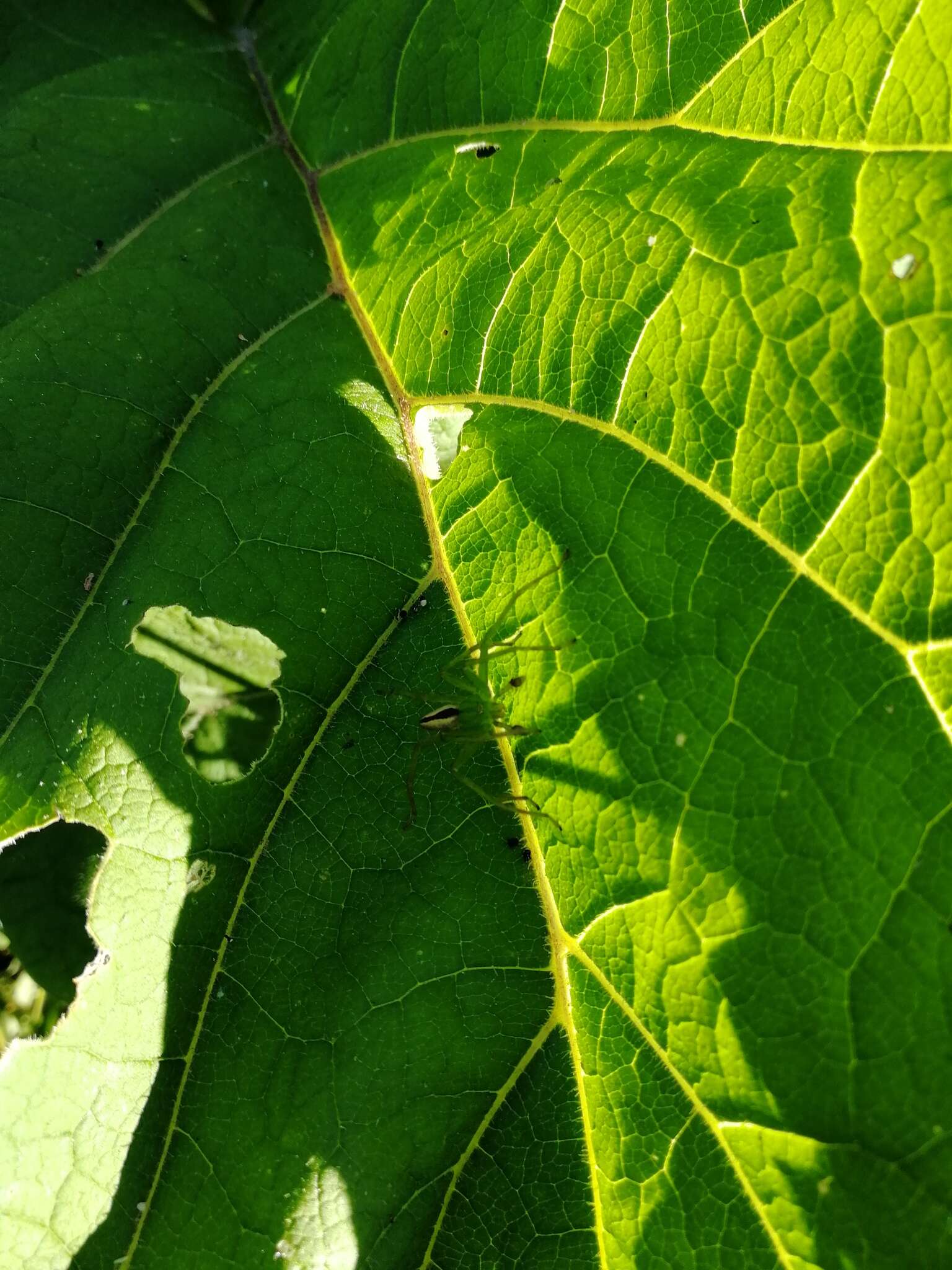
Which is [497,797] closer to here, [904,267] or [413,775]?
[413,775]

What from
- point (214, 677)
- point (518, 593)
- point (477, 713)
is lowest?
point (214, 677)

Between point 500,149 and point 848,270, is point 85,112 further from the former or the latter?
point 848,270

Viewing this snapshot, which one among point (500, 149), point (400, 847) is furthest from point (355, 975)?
point (500, 149)

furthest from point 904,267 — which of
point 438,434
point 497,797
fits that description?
point 497,797

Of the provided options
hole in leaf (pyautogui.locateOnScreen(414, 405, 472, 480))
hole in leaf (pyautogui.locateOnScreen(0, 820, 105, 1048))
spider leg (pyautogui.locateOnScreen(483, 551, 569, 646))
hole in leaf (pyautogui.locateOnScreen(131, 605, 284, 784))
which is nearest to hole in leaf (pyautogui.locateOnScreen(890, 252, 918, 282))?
spider leg (pyautogui.locateOnScreen(483, 551, 569, 646))

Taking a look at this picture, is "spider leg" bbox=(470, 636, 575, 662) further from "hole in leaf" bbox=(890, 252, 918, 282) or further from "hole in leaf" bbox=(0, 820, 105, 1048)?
"hole in leaf" bbox=(0, 820, 105, 1048)

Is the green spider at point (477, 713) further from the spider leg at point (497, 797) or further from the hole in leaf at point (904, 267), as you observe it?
the hole in leaf at point (904, 267)

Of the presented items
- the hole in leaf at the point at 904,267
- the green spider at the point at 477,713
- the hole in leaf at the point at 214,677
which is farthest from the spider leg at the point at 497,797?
the hole in leaf at the point at 904,267
